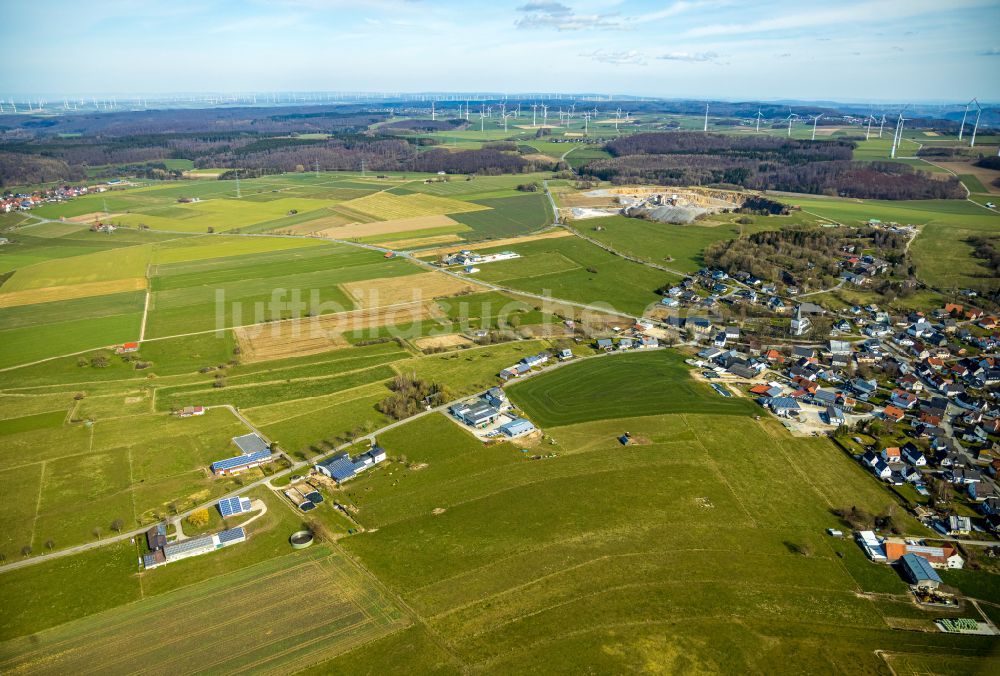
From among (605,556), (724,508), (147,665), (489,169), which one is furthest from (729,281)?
(489,169)

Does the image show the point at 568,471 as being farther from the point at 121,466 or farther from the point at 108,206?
the point at 108,206

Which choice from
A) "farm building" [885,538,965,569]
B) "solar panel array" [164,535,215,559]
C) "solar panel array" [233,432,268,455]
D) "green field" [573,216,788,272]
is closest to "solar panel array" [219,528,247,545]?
"solar panel array" [164,535,215,559]

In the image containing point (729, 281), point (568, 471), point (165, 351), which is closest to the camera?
point (568, 471)

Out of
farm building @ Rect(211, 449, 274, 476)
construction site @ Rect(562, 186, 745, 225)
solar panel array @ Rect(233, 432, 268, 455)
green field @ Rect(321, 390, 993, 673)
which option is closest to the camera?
green field @ Rect(321, 390, 993, 673)

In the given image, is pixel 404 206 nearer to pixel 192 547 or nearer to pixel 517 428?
pixel 517 428

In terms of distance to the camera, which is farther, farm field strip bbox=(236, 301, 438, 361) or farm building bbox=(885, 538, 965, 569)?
farm field strip bbox=(236, 301, 438, 361)

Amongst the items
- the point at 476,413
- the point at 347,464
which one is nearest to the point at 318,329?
the point at 476,413

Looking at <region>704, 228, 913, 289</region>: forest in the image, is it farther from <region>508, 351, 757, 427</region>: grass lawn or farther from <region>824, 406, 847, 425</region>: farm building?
<region>824, 406, 847, 425</region>: farm building
